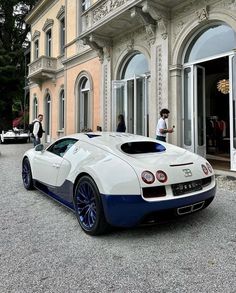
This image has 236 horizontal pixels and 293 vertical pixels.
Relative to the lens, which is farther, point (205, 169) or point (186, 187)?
point (205, 169)

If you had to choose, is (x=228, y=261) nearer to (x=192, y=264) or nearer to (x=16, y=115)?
(x=192, y=264)

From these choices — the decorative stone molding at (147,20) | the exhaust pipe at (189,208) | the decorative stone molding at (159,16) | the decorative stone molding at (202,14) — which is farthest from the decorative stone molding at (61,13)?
the exhaust pipe at (189,208)

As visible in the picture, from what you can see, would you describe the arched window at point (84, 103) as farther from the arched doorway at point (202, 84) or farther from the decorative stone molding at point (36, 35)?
the decorative stone molding at point (36, 35)

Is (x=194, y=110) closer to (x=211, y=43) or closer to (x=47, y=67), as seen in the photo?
(x=211, y=43)

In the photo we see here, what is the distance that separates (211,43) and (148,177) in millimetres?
6815

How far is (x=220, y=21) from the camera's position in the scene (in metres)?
8.27

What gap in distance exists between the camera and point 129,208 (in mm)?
3289


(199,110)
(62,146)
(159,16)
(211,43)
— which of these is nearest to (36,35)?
(159,16)

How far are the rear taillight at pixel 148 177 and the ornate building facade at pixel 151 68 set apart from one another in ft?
16.1

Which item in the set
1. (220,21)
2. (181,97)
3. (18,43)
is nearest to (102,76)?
(181,97)

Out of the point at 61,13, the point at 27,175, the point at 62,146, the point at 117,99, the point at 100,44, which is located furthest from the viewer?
the point at 61,13

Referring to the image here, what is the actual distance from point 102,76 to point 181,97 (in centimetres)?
488

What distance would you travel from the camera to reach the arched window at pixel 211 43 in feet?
26.8

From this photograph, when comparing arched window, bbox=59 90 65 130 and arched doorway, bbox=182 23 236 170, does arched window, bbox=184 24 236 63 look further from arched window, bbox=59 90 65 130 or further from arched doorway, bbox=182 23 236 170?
arched window, bbox=59 90 65 130
